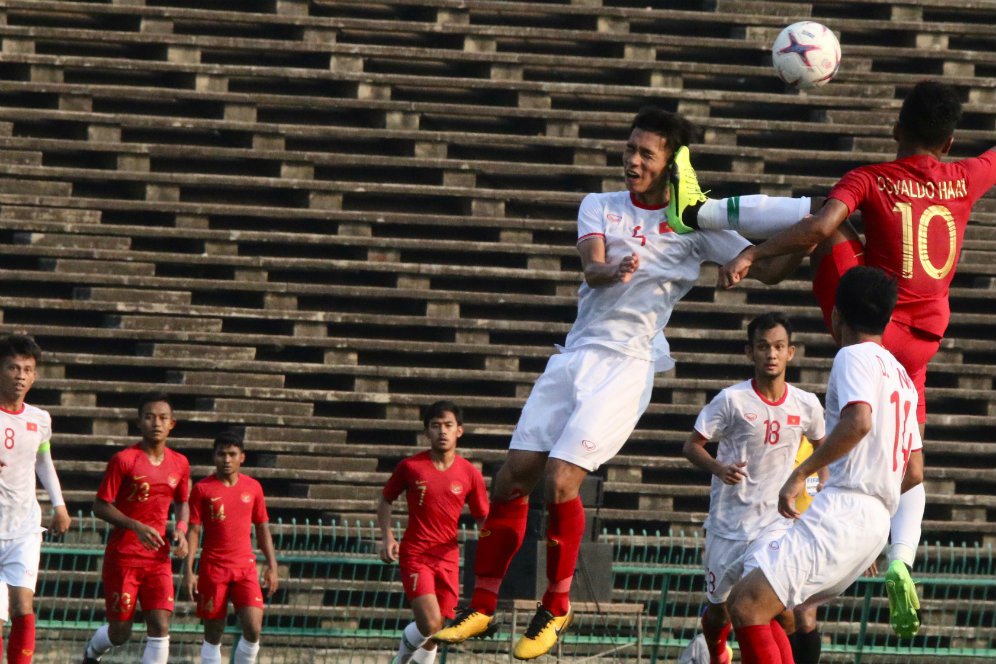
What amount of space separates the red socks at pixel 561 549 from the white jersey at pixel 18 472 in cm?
346

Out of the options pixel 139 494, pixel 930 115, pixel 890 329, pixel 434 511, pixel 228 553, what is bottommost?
pixel 228 553

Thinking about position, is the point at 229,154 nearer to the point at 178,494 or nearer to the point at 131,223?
the point at 131,223

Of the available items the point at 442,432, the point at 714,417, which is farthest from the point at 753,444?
the point at 442,432

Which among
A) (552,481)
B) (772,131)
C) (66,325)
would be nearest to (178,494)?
(66,325)

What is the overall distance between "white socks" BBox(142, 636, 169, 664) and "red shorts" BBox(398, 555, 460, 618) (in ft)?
4.90

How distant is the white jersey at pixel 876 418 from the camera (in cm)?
621

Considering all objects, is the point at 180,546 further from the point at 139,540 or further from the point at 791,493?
the point at 791,493

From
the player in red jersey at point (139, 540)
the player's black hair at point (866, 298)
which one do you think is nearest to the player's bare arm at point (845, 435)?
the player's black hair at point (866, 298)

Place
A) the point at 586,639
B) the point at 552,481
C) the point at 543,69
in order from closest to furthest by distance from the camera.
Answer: the point at 552,481 → the point at 586,639 → the point at 543,69

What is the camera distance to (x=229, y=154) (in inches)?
513

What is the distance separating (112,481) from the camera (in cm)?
1020

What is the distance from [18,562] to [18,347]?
115cm

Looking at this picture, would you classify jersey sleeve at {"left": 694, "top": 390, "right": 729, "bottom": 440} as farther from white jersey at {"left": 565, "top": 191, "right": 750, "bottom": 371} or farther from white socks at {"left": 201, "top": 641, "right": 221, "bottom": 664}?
white socks at {"left": 201, "top": 641, "right": 221, "bottom": 664}

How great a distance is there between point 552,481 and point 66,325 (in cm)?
687
